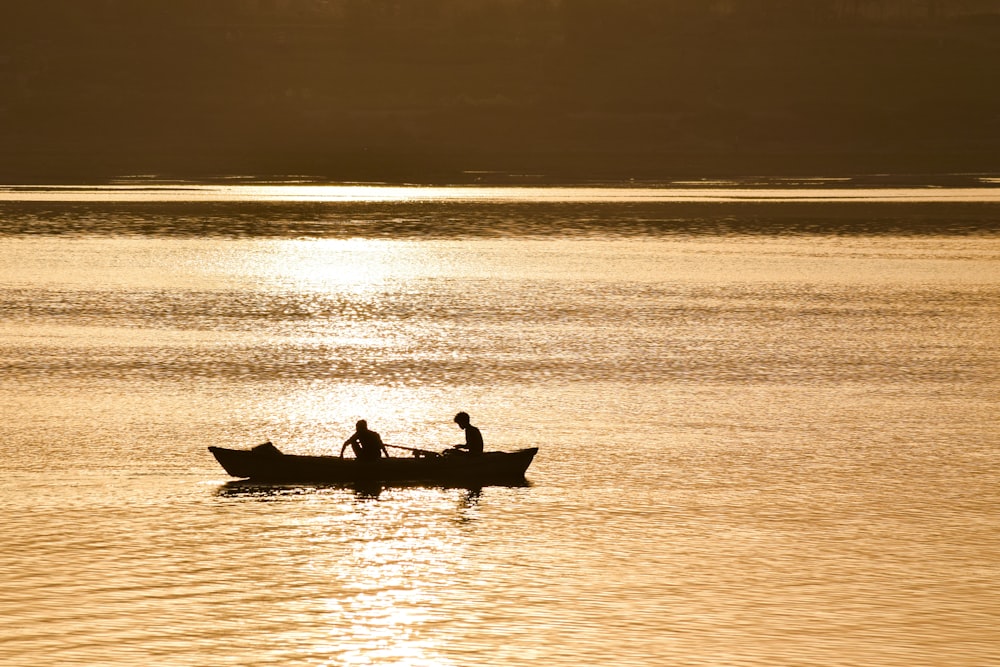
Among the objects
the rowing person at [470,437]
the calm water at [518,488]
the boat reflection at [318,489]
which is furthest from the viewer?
the rowing person at [470,437]

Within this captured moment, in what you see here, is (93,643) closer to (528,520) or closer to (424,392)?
(528,520)

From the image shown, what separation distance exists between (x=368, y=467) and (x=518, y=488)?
14.2 ft

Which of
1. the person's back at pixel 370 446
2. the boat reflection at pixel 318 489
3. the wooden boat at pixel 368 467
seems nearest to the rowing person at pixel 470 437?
the wooden boat at pixel 368 467

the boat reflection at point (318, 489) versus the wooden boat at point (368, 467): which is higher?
Result: the wooden boat at point (368, 467)

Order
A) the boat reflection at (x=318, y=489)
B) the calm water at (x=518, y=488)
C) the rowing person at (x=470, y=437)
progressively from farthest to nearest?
1. the rowing person at (x=470, y=437)
2. the boat reflection at (x=318, y=489)
3. the calm water at (x=518, y=488)

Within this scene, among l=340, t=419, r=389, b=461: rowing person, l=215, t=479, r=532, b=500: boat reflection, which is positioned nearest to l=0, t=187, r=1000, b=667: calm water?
l=215, t=479, r=532, b=500: boat reflection

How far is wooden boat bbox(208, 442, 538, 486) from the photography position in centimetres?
4434

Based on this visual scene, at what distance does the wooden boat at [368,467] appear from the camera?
44344 mm

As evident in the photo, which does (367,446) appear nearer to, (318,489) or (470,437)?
(318,489)

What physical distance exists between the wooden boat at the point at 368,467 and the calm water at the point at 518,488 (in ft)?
1.59

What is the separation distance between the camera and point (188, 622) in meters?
31.8

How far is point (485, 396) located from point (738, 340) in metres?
23.8

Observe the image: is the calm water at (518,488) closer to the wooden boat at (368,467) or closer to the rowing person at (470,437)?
the wooden boat at (368,467)

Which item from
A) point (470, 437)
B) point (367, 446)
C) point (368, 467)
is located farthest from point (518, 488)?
point (367, 446)
